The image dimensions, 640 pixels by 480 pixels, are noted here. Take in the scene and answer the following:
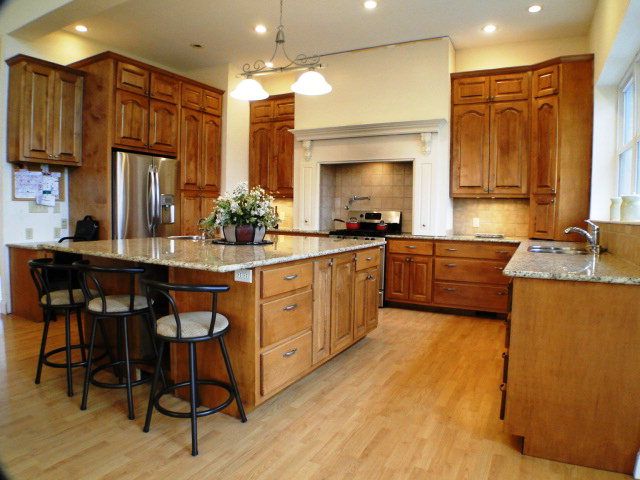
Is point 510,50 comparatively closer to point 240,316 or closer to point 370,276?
point 370,276

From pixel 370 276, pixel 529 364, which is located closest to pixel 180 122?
pixel 370 276

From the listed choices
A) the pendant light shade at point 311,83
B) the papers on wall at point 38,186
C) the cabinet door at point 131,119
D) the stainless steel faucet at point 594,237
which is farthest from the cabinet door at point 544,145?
the papers on wall at point 38,186

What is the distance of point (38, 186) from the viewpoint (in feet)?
14.7

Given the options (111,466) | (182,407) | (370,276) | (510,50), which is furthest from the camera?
(510,50)

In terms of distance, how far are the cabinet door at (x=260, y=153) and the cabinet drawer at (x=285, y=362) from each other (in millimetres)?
3845

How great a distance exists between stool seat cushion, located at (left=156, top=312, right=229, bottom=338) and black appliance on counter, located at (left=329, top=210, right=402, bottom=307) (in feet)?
10.2

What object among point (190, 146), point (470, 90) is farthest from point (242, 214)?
point (470, 90)

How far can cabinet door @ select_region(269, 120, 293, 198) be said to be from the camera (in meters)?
5.99

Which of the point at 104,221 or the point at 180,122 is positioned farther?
the point at 180,122

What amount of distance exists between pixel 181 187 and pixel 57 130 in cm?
139

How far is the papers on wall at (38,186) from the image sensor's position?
14.3 feet

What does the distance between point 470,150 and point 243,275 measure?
3.62m

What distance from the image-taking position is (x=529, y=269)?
2.04 m

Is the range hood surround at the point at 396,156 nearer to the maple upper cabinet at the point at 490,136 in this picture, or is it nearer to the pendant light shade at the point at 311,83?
the maple upper cabinet at the point at 490,136
